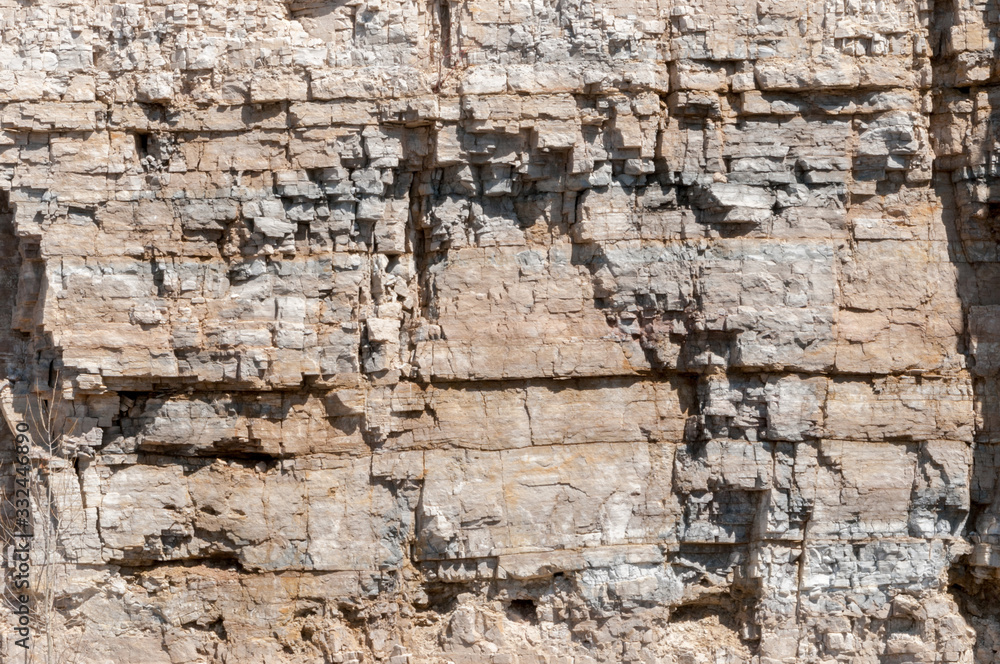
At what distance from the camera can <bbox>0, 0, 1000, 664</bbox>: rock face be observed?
316 inches

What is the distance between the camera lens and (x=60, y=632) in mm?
8016

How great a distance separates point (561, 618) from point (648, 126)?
3.76 meters

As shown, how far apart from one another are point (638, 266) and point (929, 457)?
2666 millimetres

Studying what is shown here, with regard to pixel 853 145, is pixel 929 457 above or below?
below

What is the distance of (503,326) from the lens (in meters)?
8.22

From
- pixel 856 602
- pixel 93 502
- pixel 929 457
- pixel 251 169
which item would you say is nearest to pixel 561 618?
pixel 856 602

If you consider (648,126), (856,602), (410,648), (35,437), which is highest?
(648,126)

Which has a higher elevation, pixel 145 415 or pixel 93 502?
pixel 145 415

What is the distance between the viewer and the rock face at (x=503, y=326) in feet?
26.3

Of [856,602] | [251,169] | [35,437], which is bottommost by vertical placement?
[856,602]

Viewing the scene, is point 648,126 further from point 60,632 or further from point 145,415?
point 60,632

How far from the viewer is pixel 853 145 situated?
8.27 metres

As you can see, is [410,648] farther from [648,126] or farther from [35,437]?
[648,126]

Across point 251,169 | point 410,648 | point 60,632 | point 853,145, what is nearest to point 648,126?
point 853,145
